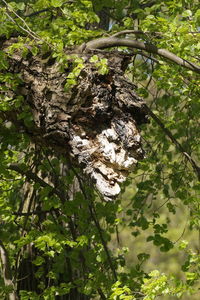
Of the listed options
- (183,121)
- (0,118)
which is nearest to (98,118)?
(0,118)

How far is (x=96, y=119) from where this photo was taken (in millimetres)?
3055

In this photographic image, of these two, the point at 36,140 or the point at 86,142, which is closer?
the point at 86,142

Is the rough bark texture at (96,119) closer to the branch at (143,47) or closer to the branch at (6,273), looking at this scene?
the branch at (143,47)

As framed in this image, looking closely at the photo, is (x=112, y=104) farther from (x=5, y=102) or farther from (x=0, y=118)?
(x=0, y=118)

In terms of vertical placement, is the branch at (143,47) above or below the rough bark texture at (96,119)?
above

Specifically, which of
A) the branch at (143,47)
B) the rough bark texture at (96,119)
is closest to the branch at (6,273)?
the rough bark texture at (96,119)

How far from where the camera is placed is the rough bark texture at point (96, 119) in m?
2.96

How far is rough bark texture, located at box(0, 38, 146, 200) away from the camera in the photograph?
296 cm

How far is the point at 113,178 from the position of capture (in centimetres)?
294

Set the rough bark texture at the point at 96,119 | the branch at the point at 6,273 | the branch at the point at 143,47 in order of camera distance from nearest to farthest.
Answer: the rough bark texture at the point at 96,119, the branch at the point at 143,47, the branch at the point at 6,273

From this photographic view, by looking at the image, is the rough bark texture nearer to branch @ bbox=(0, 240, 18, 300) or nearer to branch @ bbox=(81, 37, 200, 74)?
branch @ bbox=(81, 37, 200, 74)

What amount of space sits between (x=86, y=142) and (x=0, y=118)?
841mm

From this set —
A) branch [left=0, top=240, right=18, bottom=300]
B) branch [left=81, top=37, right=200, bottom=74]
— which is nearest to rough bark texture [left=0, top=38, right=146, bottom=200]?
branch [left=81, top=37, right=200, bottom=74]

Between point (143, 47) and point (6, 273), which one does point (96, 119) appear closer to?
point (143, 47)
